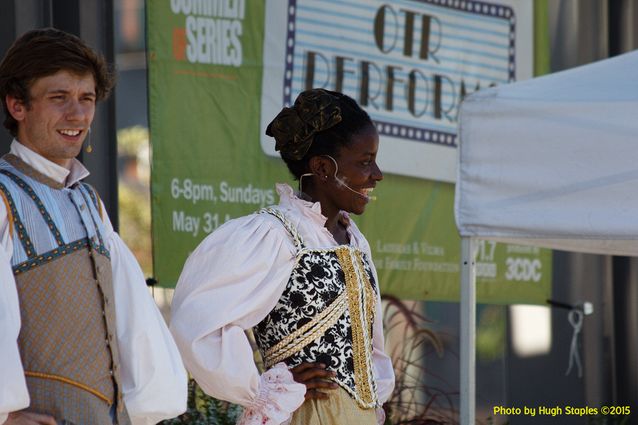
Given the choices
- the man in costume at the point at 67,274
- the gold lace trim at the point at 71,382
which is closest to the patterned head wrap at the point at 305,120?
the man in costume at the point at 67,274

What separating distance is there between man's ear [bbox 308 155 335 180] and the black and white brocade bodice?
0.61ft

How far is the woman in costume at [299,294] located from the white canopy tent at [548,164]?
0.89m

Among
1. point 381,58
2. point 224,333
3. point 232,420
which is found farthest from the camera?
point 381,58

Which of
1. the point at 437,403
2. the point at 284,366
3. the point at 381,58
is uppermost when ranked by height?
the point at 381,58

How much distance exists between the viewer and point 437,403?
6469 mm

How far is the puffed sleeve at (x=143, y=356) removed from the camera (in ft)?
8.97

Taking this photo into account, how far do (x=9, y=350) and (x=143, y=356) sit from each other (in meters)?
0.40

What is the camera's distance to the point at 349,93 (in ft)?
19.9

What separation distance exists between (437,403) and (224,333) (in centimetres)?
336

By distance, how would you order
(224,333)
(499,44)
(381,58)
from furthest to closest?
(499,44)
(381,58)
(224,333)

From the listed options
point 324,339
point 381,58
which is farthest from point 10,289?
point 381,58

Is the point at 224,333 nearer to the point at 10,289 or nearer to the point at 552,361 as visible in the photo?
the point at 10,289

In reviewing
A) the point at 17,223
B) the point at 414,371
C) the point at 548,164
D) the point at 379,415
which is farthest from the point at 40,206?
the point at 414,371

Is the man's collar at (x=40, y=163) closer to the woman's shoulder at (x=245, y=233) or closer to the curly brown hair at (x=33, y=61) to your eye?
the curly brown hair at (x=33, y=61)
